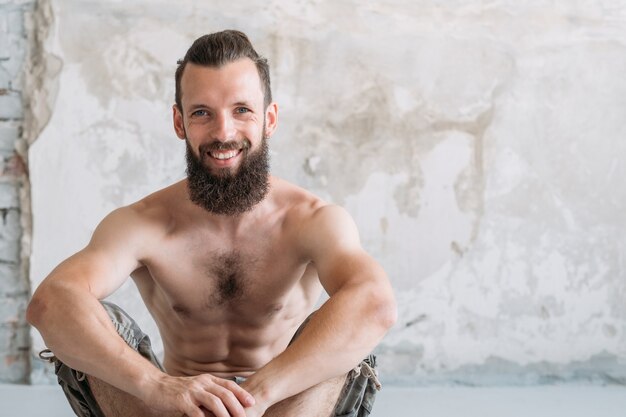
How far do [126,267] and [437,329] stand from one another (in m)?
1.79

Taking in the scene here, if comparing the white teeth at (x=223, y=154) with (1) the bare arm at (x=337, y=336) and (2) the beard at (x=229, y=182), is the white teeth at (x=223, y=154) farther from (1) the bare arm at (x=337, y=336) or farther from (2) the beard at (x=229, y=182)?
(1) the bare arm at (x=337, y=336)

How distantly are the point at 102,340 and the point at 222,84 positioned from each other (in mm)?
669

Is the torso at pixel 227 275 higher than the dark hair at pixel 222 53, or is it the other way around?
the dark hair at pixel 222 53

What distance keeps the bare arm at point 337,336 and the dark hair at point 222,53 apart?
0.54 m

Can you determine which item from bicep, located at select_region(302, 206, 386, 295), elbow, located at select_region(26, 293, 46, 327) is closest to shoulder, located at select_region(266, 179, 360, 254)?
bicep, located at select_region(302, 206, 386, 295)

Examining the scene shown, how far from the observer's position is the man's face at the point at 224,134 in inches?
85.0

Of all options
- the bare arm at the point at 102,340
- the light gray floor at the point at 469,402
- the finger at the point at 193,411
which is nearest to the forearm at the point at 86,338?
the bare arm at the point at 102,340

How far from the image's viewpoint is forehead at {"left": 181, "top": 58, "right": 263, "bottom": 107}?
2.16 m

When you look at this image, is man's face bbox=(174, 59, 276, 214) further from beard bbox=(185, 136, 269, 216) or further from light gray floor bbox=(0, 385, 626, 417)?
light gray floor bbox=(0, 385, 626, 417)

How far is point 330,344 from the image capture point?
1906 millimetres

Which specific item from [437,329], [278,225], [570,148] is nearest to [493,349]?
[437,329]

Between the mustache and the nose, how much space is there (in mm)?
11

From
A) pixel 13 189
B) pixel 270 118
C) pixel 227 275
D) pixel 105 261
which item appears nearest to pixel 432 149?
pixel 270 118

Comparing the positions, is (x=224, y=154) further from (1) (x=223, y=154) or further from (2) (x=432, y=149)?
(2) (x=432, y=149)
